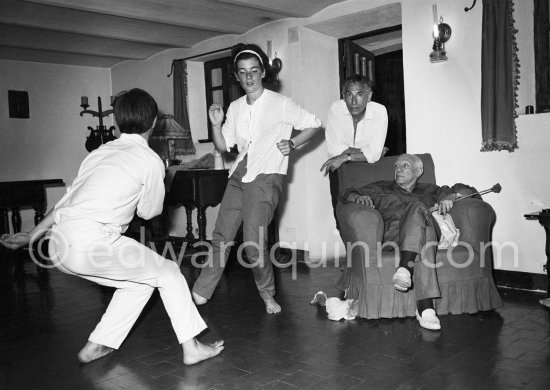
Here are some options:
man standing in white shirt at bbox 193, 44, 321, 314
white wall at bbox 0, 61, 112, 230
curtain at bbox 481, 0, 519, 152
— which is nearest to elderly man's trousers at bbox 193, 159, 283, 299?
man standing in white shirt at bbox 193, 44, 321, 314

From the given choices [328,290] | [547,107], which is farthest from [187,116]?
[547,107]

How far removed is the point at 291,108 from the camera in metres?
3.53

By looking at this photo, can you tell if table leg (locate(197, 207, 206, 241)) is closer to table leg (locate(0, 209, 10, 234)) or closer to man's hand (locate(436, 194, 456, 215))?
table leg (locate(0, 209, 10, 234))

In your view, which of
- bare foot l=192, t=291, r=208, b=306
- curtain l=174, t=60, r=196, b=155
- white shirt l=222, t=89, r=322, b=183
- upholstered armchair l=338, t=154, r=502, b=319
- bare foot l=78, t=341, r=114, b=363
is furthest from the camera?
curtain l=174, t=60, r=196, b=155

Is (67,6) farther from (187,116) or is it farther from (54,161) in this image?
(54,161)

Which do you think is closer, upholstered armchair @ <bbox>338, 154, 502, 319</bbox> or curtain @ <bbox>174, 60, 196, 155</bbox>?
upholstered armchair @ <bbox>338, 154, 502, 319</bbox>

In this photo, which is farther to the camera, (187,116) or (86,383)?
(187,116)

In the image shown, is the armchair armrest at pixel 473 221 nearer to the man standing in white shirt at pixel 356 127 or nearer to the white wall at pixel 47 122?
the man standing in white shirt at pixel 356 127

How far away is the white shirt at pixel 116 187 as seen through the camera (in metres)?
2.41

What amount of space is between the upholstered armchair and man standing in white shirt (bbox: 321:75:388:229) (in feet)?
2.65

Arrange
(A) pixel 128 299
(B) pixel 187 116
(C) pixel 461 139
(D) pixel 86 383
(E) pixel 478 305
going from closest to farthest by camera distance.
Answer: (D) pixel 86 383 → (A) pixel 128 299 → (E) pixel 478 305 → (C) pixel 461 139 → (B) pixel 187 116

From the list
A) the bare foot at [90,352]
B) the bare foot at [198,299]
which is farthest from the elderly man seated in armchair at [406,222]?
the bare foot at [90,352]

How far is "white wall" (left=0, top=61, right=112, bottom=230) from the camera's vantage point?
7266mm

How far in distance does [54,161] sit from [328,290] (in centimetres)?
523
